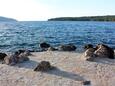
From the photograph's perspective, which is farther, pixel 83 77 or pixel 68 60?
pixel 68 60

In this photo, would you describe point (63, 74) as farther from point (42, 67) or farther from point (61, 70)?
point (42, 67)

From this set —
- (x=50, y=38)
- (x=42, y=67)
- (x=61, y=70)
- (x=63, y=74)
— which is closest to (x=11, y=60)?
(x=42, y=67)

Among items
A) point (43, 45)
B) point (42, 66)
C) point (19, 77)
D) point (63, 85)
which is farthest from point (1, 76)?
point (43, 45)

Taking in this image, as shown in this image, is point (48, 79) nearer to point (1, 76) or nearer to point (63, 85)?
point (63, 85)

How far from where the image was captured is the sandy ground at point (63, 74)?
25219 mm

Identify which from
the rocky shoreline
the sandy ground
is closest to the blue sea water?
the rocky shoreline

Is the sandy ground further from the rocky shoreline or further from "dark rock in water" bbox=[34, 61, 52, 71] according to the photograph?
"dark rock in water" bbox=[34, 61, 52, 71]

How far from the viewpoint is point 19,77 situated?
26703 millimetres

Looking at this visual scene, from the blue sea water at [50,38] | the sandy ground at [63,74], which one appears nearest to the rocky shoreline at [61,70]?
the sandy ground at [63,74]

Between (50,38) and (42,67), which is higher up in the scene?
(42,67)

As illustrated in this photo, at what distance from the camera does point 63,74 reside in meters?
27.2

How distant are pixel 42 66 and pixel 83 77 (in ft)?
12.5

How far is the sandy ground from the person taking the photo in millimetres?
25219

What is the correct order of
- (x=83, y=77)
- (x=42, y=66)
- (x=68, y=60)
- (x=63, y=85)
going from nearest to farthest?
1. (x=63, y=85)
2. (x=83, y=77)
3. (x=42, y=66)
4. (x=68, y=60)
